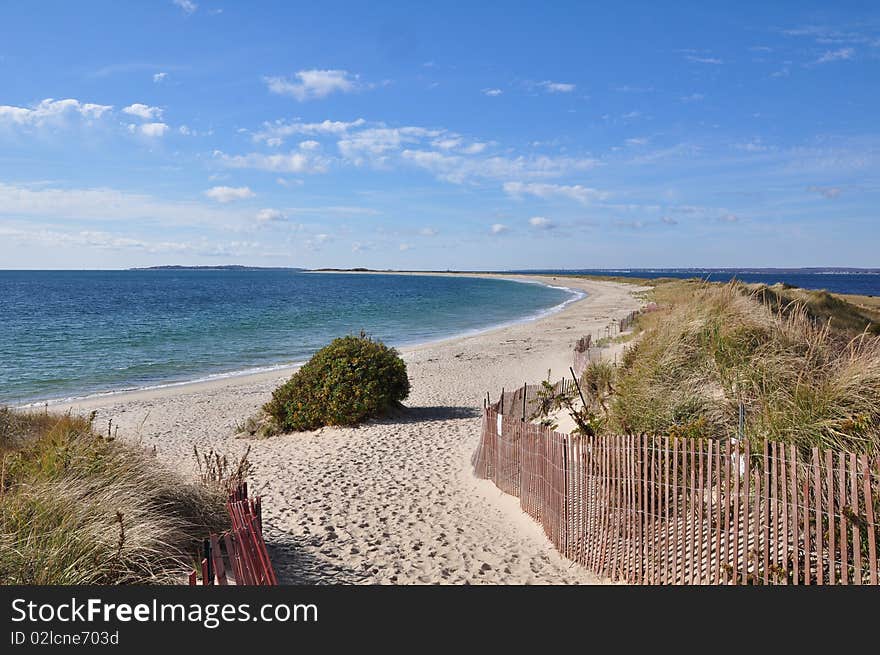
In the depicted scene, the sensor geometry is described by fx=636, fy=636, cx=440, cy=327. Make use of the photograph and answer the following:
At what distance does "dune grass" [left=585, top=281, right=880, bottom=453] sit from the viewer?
251 inches

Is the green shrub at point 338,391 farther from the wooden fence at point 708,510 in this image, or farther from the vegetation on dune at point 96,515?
the vegetation on dune at point 96,515

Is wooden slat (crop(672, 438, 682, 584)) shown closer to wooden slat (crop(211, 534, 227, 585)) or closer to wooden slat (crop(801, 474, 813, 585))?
wooden slat (crop(801, 474, 813, 585))

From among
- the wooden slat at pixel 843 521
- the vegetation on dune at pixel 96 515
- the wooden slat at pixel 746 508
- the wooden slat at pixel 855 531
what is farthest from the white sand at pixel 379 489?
the wooden slat at pixel 855 531

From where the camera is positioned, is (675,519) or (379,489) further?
(379,489)

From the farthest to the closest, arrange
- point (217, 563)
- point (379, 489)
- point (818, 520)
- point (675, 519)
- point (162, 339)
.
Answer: point (162, 339)
point (379, 489)
point (675, 519)
point (217, 563)
point (818, 520)

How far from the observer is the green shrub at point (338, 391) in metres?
14.3

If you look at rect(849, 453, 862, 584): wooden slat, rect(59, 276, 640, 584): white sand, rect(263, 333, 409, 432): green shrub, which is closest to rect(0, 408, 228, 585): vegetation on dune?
rect(59, 276, 640, 584): white sand

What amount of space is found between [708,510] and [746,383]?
3.48 m

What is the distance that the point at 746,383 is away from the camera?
8.02 metres

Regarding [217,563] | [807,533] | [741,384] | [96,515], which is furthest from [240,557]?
[741,384]

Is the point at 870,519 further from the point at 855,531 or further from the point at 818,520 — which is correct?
the point at 818,520

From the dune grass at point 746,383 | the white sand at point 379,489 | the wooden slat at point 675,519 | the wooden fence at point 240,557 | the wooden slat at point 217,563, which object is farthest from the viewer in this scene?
the white sand at point 379,489

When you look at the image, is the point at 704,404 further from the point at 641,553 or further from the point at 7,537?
the point at 7,537

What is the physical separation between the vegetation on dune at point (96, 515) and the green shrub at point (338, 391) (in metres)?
7.32
